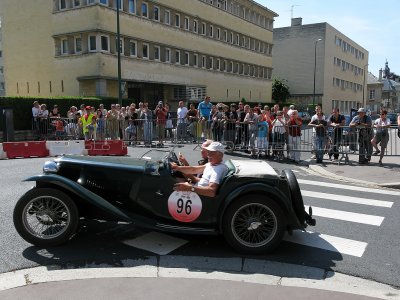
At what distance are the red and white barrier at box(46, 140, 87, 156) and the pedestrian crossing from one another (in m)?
7.78

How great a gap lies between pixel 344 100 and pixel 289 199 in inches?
3328

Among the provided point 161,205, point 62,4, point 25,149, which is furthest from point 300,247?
point 62,4

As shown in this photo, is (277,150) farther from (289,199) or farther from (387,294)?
(387,294)

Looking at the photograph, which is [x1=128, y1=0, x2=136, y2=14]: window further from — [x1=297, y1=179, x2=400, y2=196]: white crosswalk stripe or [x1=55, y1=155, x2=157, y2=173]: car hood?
[x1=55, y1=155, x2=157, y2=173]: car hood

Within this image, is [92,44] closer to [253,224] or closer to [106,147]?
[106,147]

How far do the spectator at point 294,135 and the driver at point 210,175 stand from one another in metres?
8.30

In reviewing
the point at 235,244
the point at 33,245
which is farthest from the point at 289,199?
the point at 33,245

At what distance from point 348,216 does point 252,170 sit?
256cm

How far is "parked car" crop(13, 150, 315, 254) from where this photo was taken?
498cm

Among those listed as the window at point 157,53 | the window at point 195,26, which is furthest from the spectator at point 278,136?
the window at point 195,26

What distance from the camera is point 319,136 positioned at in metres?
13.1

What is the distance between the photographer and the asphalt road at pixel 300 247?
4734 mm

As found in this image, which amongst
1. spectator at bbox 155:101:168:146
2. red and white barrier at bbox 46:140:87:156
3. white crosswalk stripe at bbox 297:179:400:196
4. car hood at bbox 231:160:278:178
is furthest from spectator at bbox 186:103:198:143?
car hood at bbox 231:160:278:178

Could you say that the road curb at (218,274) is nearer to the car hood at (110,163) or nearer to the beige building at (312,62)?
the car hood at (110,163)
